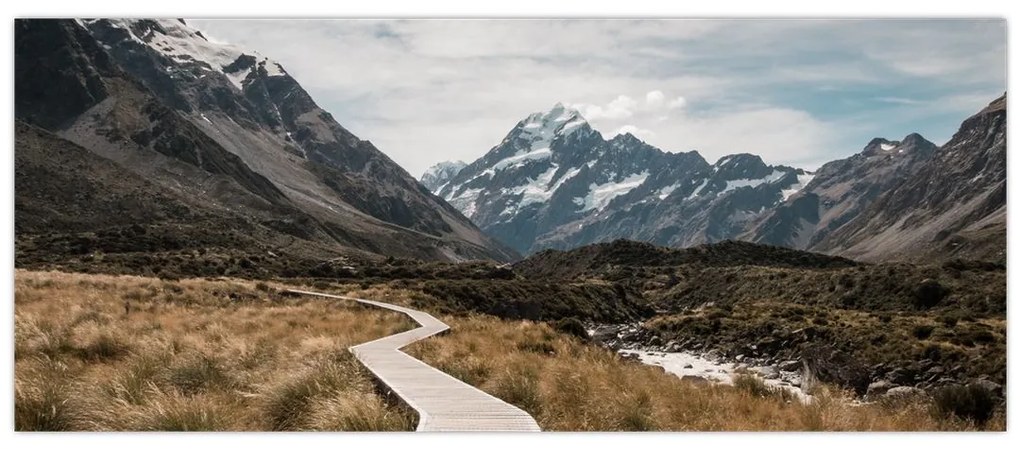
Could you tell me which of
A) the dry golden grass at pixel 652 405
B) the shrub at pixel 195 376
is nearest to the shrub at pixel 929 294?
the dry golden grass at pixel 652 405

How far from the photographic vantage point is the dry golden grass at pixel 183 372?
11.2 meters

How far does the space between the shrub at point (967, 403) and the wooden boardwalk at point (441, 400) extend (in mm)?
9502

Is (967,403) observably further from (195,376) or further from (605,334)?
(605,334)

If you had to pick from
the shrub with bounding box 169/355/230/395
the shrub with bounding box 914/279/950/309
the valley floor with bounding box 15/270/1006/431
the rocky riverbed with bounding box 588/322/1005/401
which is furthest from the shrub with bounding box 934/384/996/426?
the shrub with bounding box 914/279/950/309

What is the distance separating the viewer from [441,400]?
12.2m

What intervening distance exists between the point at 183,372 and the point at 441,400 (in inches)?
222

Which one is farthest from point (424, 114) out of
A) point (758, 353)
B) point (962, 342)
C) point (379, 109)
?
point (962, 342)

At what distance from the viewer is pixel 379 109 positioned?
26.1 m

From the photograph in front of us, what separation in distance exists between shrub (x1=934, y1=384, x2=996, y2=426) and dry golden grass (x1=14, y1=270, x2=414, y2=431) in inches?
442

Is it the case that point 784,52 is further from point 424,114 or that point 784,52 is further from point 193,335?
point 193,335

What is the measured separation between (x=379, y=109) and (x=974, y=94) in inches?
712

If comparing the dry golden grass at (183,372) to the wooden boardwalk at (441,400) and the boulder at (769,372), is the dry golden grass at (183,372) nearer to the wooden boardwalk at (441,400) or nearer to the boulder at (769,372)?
the wooden boardwalk at (441,400)
